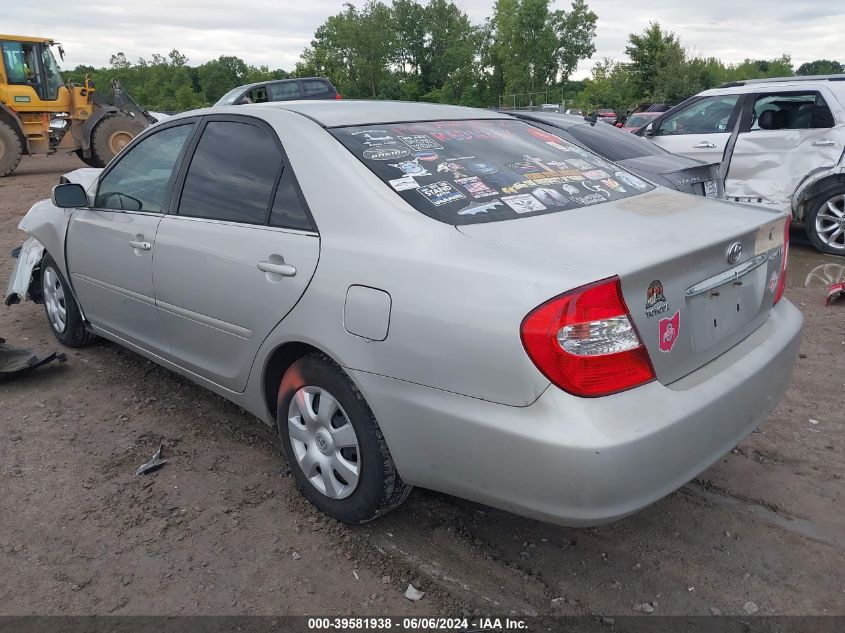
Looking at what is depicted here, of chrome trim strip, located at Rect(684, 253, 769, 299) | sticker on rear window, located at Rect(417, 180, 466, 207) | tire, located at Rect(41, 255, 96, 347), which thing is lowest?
tire, located at Rect(41, 255, 96, 347)

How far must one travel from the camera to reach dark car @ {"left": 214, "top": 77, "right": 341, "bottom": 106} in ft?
54.2

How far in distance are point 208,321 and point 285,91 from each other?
598 inches

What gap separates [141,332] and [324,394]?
163cm

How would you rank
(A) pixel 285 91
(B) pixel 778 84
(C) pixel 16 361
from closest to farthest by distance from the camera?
(C) pixel 16 361 → (B) pixel 778 84 → (A) pixel 285 91

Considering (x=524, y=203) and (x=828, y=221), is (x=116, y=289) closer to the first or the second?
(x=524, y=203)

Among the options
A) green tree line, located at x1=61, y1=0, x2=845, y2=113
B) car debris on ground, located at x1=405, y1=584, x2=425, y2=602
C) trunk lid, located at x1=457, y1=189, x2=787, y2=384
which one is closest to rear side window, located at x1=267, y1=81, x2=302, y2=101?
trunk lid, located at x1=457, y1=189, x2=787, y2=384

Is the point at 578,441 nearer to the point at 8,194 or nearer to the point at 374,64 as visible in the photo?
the point at 8,194

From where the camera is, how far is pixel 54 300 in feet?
16.1

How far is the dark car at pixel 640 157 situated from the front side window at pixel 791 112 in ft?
4.41

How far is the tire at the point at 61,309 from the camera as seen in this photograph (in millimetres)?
4676

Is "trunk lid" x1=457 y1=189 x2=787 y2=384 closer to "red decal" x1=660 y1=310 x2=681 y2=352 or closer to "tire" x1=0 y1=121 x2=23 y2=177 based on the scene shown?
"red decal" x1=660 y1=310 x2=681 y2=352

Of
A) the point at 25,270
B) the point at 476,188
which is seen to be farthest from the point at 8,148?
the point at 476,188

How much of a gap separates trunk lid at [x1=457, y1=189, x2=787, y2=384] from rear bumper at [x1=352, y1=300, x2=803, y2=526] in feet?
0.44

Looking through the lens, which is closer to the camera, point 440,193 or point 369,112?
point 440,193
